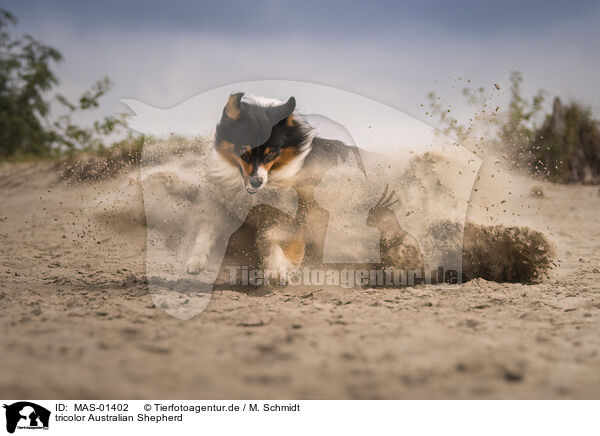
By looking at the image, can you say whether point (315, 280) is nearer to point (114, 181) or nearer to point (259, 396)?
point (259, 396)

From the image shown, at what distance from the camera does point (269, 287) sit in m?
3.55

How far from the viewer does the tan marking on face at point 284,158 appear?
370 centimetres

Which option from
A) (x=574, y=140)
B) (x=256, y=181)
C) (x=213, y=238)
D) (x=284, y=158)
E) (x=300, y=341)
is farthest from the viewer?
(x=574, y=140)

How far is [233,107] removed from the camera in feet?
10.7

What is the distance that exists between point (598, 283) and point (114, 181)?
6.62 meters

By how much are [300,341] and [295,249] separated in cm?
215

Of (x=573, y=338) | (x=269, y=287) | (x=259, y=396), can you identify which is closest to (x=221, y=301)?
(x=269, y=287)

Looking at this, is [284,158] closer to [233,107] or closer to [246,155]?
[246,155]

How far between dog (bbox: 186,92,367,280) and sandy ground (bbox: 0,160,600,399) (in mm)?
709

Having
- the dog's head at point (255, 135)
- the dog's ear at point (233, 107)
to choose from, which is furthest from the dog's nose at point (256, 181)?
the dog's ear at point (233, 107)

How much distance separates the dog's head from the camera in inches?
133
